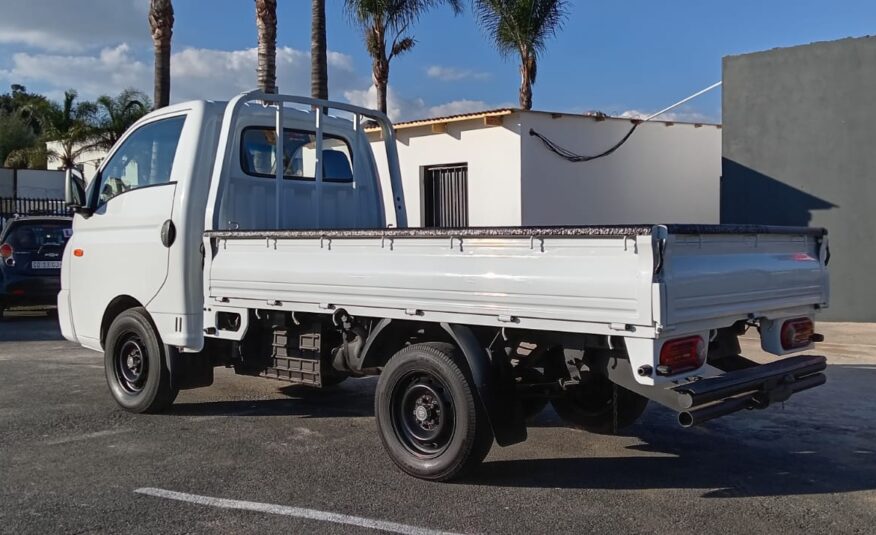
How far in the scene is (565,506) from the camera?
5039 mm

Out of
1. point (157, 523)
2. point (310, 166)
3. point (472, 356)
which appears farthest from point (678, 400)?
point (310, 166)

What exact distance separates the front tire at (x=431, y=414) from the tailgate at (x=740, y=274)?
143 centimetres

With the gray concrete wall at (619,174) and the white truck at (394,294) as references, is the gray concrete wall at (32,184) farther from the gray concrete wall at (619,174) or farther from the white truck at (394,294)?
the white truck at (394,294)

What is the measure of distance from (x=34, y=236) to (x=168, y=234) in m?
8.68

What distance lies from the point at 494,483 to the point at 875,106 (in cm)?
1080

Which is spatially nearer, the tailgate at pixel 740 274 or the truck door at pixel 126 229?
the tailgate at pixel 740 274

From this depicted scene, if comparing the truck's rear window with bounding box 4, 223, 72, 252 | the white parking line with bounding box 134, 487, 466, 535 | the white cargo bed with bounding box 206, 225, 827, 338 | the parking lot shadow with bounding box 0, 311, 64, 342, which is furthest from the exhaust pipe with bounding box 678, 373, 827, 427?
the truck's rear window with bounding box 4, 223, 72, 252

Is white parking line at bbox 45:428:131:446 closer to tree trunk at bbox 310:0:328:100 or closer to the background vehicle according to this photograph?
the background vehicle

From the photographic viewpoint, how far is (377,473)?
5.72 metres

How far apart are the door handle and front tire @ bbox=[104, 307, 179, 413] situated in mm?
775

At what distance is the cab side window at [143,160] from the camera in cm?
734

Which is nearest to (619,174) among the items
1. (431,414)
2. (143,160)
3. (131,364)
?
(143,160)

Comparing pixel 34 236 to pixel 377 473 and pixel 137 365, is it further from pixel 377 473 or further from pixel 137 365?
pixel 377 473

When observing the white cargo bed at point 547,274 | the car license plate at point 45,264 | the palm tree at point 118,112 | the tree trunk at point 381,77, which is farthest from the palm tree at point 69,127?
the white cargo bed at point 547,274
